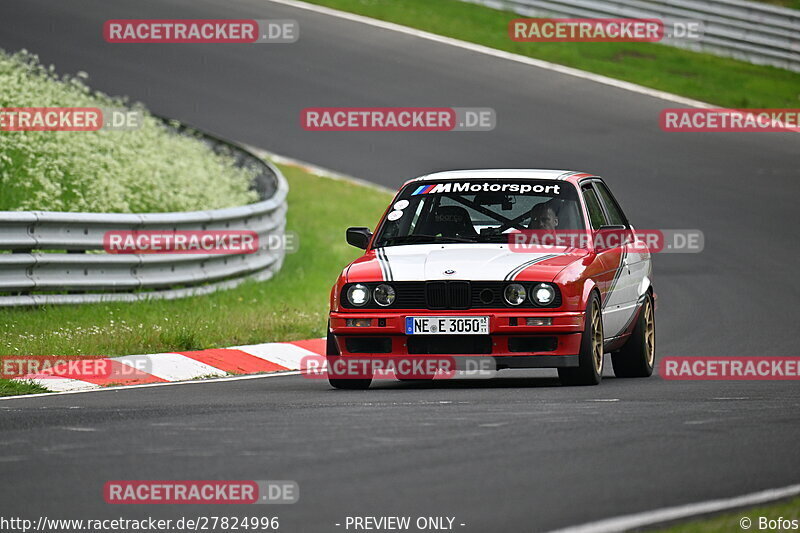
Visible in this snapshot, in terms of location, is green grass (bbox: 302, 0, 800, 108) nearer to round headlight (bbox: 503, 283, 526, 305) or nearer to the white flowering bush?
the white flowering bush

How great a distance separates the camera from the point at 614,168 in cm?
2369

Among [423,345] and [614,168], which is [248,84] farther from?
[423,345]

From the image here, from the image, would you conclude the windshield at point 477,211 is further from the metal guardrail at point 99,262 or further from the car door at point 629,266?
the metal guardrail at point 99,262

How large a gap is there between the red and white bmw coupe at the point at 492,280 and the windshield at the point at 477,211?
0.03 feet

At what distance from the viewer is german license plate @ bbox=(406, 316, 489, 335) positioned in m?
10.1

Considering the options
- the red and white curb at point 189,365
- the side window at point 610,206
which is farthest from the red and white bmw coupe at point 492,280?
the red and white curb at point 189,365

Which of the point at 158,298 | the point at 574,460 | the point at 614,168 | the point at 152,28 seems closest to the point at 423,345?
the point at 574,460

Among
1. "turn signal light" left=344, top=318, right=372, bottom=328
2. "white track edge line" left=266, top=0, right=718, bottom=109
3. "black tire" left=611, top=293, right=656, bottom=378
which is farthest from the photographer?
"white track edge line" left=266, top=0, right=718, bottom=109

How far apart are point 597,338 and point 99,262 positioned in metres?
5.61

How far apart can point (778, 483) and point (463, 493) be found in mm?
1373

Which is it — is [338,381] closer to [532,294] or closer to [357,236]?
[357,236]

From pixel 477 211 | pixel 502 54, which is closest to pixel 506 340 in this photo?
pixel 477 211

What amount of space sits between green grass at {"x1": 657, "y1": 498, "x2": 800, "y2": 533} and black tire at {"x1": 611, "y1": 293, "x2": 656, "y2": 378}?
5.86 metres

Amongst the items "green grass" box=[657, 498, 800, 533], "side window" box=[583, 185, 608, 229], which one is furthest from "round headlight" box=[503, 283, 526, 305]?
"green grass" box=[657, 498, 800, 533]
